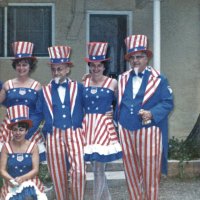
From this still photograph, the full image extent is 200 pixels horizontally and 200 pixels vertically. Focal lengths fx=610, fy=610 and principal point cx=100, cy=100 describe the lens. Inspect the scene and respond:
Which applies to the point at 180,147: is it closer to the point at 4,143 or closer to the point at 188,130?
the point at 188,130

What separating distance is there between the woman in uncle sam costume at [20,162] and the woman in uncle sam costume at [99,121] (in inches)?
22.2

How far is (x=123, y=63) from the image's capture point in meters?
11.6

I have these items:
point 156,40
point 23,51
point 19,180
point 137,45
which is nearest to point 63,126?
point 19,180

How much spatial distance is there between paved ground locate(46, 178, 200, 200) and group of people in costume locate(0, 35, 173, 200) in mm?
1767

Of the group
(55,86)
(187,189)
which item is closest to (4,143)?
(55,86)

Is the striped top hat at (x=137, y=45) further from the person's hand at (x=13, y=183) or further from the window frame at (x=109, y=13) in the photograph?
the window frame at (x=109, y=13)

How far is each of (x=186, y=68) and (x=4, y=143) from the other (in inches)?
231

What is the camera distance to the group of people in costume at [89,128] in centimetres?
615

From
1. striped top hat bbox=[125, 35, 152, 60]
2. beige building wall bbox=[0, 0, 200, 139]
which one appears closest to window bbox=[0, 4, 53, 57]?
beige building wall bbox=[0, 0, 200, 139]

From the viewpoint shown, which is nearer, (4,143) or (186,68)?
(4,143)

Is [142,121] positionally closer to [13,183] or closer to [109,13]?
[13,183]

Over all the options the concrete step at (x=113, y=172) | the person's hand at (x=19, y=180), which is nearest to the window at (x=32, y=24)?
the concrete step at (x=113, y=172)

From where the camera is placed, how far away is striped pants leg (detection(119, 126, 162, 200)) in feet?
20.1

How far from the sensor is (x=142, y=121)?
6.12 m
